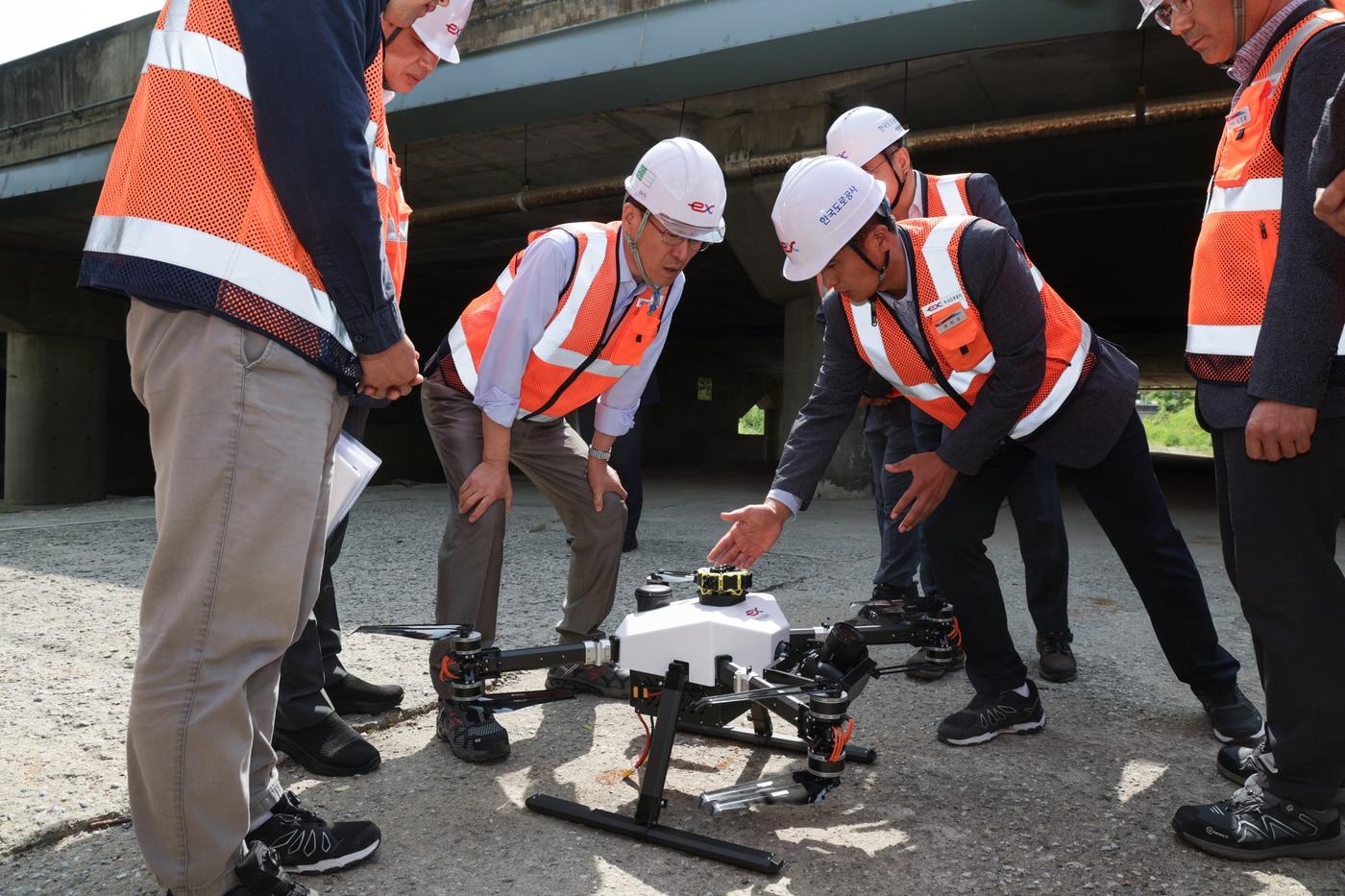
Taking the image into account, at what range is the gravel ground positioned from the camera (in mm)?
1885

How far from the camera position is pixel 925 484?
2.61 m

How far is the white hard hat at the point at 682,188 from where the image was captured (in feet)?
8.88

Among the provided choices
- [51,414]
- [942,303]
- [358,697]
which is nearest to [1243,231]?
[942,303]

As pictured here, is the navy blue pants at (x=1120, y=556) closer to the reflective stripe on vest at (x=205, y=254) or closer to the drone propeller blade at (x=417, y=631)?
the drone propeller blade at (x=417, y=631)

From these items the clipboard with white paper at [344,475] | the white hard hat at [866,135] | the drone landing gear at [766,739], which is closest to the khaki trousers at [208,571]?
the clipboard with white paper at [344,475]

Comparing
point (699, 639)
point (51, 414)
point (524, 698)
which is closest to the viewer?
point (699, 639)

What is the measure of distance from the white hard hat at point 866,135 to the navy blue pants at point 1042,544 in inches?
44.8

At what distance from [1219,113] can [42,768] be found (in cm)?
814

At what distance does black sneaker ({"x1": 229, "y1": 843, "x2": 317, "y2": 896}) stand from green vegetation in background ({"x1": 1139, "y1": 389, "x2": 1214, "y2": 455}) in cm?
4688

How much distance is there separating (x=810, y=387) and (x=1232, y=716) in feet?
23.7

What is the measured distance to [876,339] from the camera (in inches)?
104

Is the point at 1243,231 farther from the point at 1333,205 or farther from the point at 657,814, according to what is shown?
the point at 657,814

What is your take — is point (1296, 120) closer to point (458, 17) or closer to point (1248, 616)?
point (1248, 616)

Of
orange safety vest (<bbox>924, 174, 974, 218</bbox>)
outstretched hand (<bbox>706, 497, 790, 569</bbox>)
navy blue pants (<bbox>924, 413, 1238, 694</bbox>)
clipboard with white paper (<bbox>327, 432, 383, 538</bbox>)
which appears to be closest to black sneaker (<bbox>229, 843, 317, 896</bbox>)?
clipboard with white paper (<bbox>327, 432, 383, 538</bbox>)
